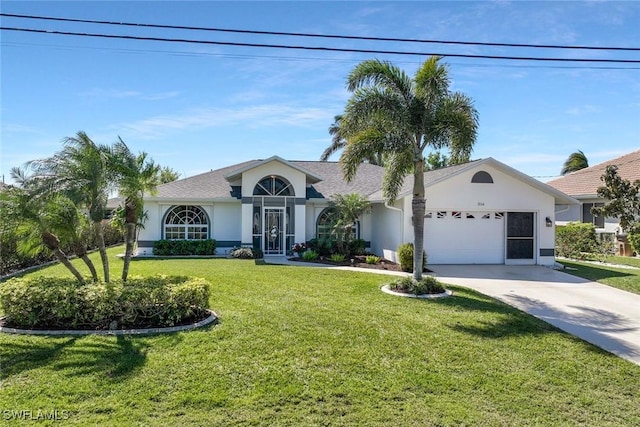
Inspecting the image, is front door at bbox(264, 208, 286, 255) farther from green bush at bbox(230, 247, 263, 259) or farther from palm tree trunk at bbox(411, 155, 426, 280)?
palm tree trunk at bbox(411, 155, 426, 280)

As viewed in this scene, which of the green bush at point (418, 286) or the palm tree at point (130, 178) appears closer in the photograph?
the palm tree at point (130, 178)

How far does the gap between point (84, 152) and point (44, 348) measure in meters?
3.86

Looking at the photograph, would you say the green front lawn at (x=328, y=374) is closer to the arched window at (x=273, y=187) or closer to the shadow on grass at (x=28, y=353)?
the shadow on grass at (x=28, y=353)

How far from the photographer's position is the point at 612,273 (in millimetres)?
15453

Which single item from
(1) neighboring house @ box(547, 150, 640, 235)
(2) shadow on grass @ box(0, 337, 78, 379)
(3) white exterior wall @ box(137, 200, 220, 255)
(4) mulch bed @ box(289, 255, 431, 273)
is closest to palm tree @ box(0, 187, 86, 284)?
(2) shadow on grass @ box(0, 337, 78, 379)

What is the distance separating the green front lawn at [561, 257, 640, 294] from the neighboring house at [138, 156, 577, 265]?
4.83 ft

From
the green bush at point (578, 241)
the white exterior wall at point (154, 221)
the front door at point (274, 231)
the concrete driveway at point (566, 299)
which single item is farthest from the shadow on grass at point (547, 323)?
the white exterior wall at point (154, 221)

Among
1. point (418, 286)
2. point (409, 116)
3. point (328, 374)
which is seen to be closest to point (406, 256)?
point (418, 286)

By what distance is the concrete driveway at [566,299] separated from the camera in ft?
26.2

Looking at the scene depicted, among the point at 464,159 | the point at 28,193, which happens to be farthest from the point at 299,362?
the point at 464,159

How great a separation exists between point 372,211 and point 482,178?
19.9 ft

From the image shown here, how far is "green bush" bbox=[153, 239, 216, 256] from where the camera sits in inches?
789

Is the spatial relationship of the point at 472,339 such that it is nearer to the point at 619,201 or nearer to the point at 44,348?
the point at 44,348

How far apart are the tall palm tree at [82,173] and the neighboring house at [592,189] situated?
2296 centimetres
